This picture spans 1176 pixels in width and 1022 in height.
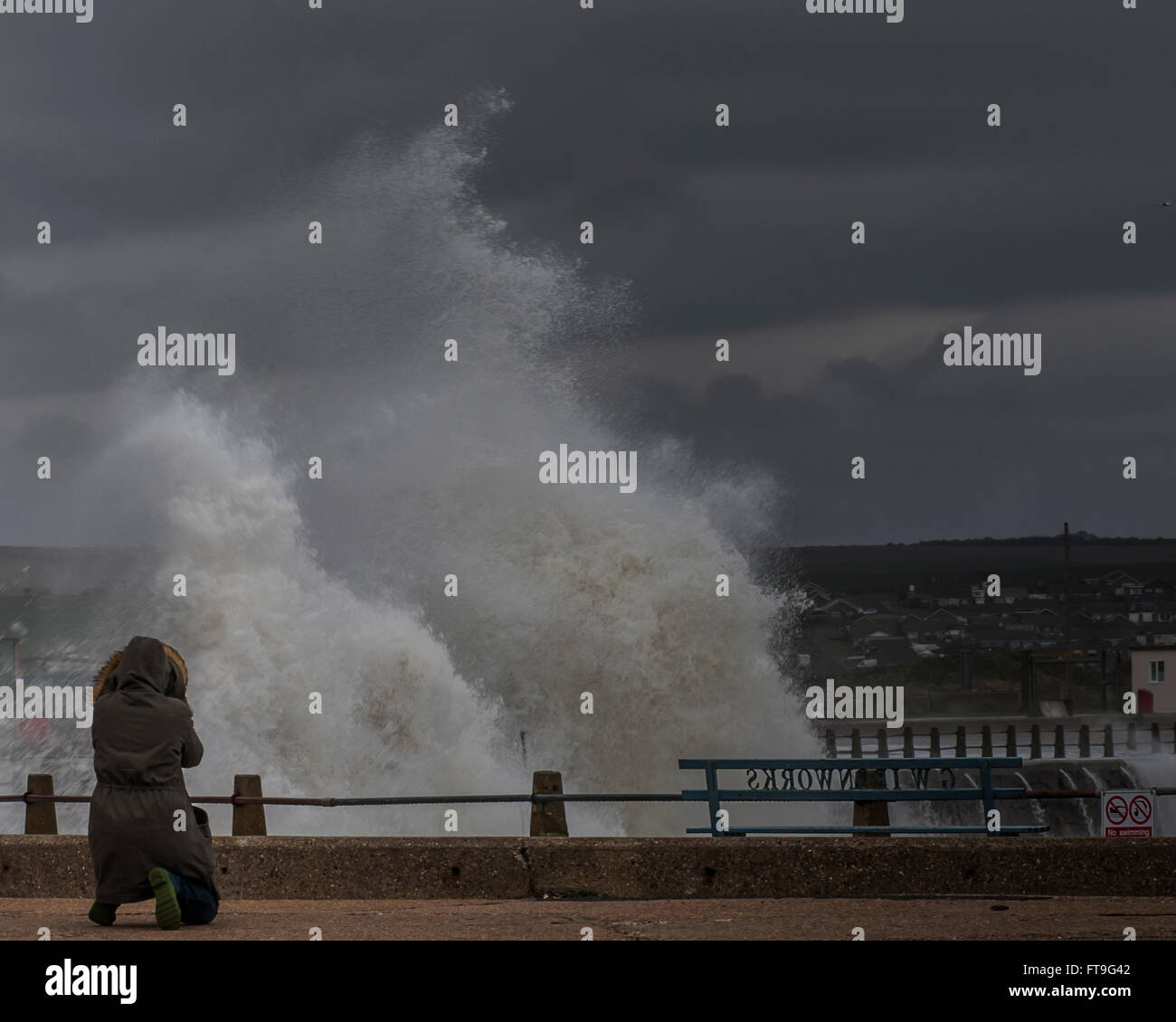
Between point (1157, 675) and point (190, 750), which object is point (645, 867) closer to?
point (190, 750)

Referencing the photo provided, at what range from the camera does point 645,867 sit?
32.4ft

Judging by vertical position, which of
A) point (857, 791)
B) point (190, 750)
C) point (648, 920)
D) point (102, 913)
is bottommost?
point (648, 920)

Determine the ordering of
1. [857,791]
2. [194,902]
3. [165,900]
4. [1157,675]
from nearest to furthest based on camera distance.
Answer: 1. [165,900]
2. [194,902]
3. [857,791]
4. [1157,675]

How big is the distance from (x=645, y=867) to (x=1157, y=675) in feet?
212

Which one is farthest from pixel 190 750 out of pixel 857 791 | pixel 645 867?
pixel 857 791

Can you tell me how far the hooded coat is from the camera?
8453 mm

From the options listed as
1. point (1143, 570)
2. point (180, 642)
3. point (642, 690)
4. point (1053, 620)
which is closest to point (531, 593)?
point (642, 690)

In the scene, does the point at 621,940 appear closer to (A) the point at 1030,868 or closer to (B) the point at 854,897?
(B) the point at 854,897

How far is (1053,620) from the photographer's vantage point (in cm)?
9756

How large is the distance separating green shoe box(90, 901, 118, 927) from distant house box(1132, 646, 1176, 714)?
64981 millimetres

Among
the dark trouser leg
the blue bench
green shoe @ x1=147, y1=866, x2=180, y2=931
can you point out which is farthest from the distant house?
green shoe @ x1=147, y1=866, x2=180, y2=931

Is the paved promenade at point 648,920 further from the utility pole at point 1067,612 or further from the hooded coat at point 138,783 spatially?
the utility pole at point 1067,612

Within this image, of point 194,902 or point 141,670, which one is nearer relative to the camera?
point 141,670

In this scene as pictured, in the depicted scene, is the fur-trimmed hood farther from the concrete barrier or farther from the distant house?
the distant house
